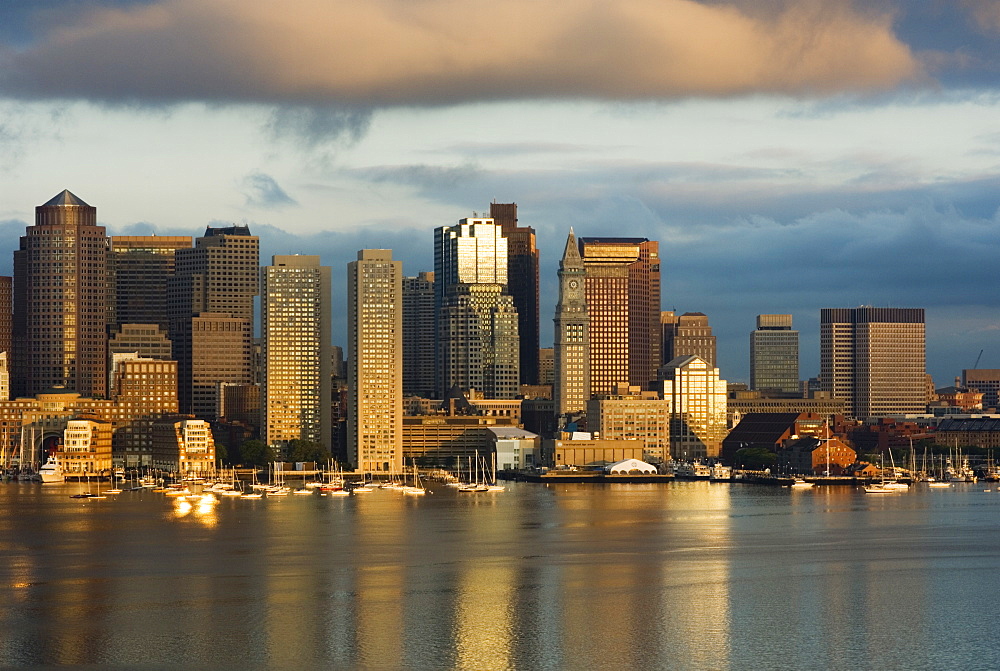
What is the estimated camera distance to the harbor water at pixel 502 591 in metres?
72.4

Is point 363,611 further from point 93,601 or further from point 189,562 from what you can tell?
point 189,562

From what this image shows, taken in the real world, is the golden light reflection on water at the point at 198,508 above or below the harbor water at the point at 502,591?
above

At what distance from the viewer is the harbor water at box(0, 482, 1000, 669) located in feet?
238

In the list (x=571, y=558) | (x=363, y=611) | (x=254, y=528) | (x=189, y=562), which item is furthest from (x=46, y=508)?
(x=363, y=611)

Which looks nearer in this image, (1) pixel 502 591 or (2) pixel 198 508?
(1) pixel 502 591

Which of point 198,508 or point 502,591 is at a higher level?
point 198,508

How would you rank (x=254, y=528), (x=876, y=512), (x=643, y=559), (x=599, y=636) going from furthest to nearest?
(x=876, y=512)
(x=254, y=528)
(x=643, y=559)
(x=599, y=636)

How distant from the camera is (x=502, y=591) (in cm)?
9044

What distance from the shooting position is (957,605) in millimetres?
86188

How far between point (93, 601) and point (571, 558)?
33334 mm

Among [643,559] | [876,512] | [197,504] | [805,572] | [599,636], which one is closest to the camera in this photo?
[599,636]

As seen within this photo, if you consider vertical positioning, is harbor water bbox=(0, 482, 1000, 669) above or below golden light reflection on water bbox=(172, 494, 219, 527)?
below

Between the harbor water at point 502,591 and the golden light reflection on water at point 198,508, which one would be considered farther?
the golden light reflection on water at point 198,508

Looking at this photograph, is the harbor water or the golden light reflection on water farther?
the golden light reflection on water
